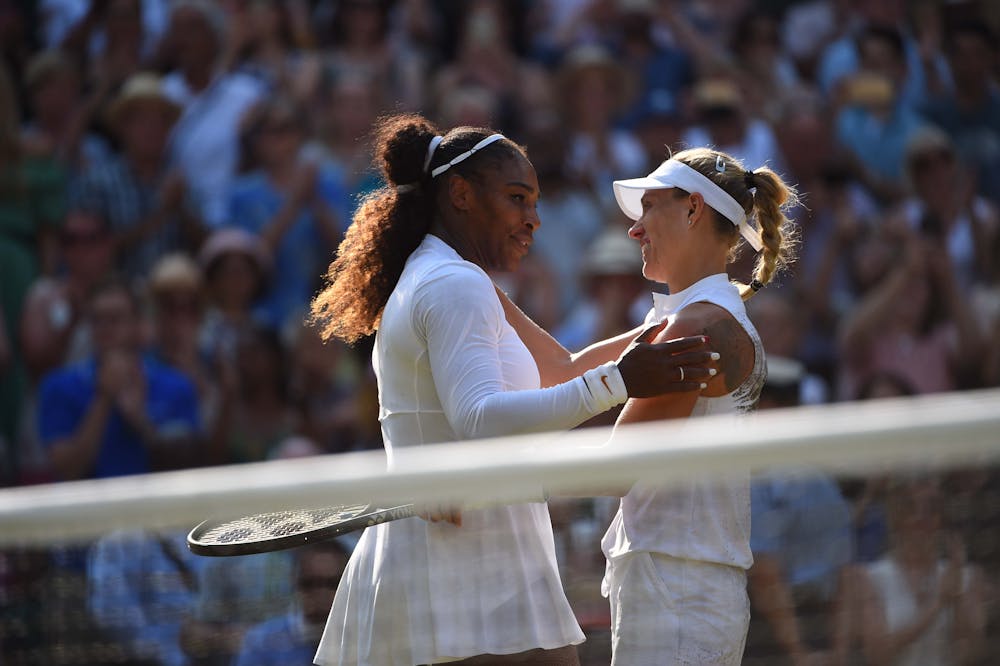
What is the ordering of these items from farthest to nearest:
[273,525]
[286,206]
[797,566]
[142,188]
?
[142,188], [286,206], [273,525], [797,566]

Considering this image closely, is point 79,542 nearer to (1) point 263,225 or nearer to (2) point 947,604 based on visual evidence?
(2) point 947,604

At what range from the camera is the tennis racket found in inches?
124

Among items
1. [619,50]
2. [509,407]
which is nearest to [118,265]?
[619,50]

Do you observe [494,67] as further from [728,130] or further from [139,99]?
[139,99]

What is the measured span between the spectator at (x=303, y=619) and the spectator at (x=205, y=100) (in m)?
3.54

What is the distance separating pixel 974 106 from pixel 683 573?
5482mm

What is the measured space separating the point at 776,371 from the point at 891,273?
4.46 feet

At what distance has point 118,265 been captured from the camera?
7207 millimetres

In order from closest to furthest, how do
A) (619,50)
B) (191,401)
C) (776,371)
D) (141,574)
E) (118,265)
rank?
(141,574)
(776,371)
(191,401)
(118,265)
(619,50)

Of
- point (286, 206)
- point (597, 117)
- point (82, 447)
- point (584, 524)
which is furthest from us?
point (597, 117)

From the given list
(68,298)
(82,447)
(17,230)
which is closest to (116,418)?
(82,447)

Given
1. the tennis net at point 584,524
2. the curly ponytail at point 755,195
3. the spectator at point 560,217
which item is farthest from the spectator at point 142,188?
the curly ponytail at point 755,195

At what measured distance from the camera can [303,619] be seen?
360 cm

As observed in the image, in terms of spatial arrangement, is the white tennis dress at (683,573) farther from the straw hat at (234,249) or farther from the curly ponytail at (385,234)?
the straw hat at (234,249)
